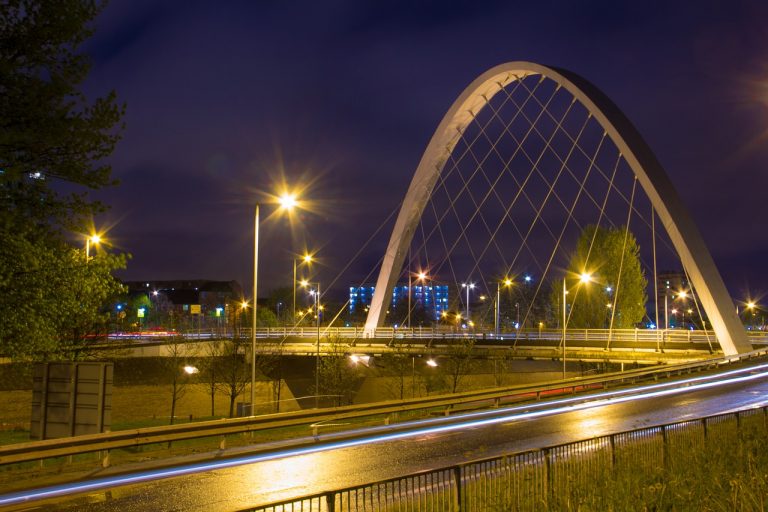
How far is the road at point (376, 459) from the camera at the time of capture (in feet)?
44.0

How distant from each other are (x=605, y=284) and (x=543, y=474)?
241 ft

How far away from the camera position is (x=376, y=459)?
17.5 metres

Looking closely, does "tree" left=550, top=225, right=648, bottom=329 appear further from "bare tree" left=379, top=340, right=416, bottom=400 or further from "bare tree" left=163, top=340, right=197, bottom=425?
"bare tree" left=163, top=340, right=197, bottom=425

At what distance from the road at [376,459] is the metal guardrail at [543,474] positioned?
201 cm

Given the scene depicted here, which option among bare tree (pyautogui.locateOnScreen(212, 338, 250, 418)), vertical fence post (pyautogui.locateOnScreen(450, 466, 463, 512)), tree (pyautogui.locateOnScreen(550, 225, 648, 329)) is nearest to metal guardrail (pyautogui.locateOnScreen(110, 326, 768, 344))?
bare tree (pyautogui.locateOnScreen(212, 338, 250, 418))

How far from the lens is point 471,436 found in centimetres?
2131

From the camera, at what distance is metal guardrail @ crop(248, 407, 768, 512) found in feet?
31.2

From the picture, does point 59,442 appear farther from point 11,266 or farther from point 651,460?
point 651,460

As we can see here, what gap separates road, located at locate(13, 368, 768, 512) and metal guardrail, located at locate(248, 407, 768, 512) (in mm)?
2008

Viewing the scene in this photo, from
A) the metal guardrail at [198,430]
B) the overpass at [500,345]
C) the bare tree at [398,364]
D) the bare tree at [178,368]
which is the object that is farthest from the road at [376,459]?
the bare tree at [398,364]

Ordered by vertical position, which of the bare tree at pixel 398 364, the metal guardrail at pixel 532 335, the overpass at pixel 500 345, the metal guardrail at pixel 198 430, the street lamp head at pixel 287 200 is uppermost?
the street lamp head at pixel 287 200

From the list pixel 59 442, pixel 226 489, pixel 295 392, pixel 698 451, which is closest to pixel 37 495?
pixel 59 442

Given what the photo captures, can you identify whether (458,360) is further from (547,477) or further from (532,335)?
(547,477)

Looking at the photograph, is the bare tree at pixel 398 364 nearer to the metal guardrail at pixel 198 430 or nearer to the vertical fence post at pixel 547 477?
the metal guardrail at pixel 198 430
